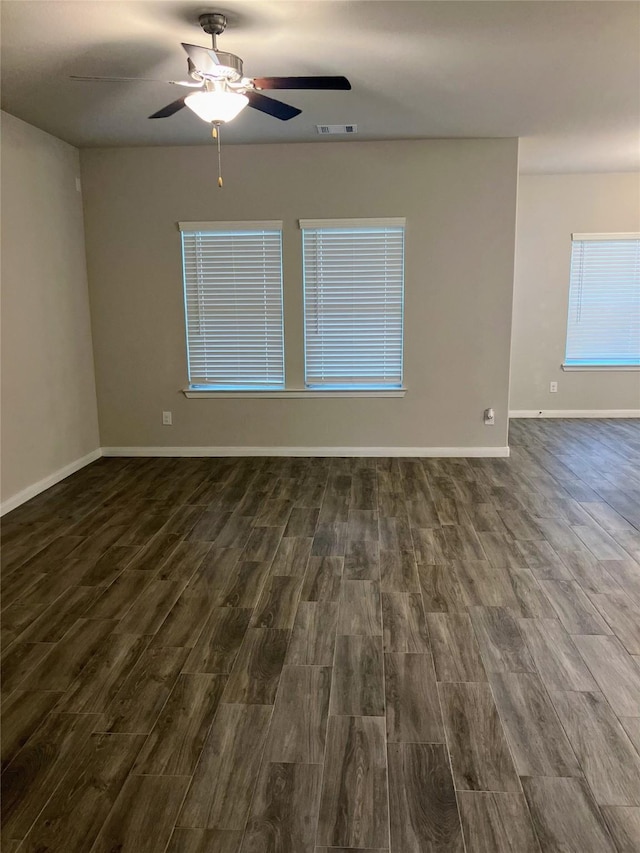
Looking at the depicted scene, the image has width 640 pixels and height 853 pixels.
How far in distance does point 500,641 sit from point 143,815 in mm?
1590

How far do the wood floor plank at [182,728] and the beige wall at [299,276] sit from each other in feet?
11.6

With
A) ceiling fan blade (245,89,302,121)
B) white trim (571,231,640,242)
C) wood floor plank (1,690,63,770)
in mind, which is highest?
ceiling fan blade (245,89,302,121)

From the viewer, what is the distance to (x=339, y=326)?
5609 millimetres

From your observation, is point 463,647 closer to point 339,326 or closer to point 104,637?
point 104,637

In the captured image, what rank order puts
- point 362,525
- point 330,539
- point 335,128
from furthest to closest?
point 335,128
point 362,525
point 330,539

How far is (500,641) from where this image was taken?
267cm

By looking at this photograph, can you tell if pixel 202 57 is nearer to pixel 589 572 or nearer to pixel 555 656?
pixel 555 656

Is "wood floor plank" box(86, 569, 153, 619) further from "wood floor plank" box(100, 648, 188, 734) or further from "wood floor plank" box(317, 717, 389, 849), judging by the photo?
"wood floor plank" box(317, 717, 389, 849)

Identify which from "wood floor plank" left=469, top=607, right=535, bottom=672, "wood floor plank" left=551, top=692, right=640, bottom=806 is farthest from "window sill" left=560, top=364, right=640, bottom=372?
"wood floor plank" left=551, top=692, right=640, bottom=806

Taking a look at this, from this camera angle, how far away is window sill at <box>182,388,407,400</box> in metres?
5.63

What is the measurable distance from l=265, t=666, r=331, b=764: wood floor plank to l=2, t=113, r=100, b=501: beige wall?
292 centimetres

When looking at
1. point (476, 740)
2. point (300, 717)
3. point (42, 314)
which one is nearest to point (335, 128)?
point (42, 314)

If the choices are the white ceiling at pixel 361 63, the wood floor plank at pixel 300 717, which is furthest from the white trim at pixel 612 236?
the wood floor plank at pixel 300 717

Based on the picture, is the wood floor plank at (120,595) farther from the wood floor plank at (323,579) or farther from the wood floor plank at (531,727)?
the wood floor plank at (531,727)
